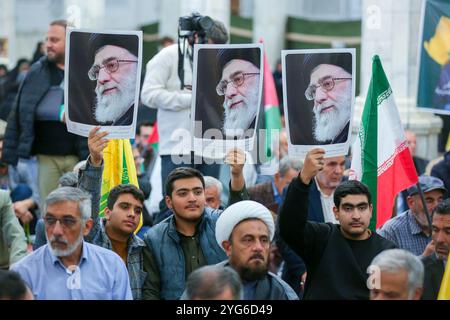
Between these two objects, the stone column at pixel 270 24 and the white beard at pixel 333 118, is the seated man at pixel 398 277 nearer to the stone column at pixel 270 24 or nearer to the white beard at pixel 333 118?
the white beard at pixel 333 118

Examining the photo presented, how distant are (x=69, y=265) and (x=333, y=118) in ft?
7.88

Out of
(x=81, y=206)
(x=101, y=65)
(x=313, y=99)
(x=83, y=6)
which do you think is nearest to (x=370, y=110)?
(x=313, y=99)

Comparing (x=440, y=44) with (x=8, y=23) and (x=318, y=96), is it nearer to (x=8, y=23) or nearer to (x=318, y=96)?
(x=318, y=96)

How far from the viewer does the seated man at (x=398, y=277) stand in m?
7.81

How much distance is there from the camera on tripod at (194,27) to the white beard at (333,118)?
2471 mm

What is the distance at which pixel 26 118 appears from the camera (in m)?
12.7

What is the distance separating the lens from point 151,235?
32.0ft

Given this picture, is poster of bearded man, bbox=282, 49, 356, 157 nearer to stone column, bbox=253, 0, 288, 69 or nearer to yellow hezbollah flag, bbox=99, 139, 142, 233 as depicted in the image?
yellow hezbollah flag, bbox=99, 139, 142, 233

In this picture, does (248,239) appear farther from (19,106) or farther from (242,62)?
(19,106)

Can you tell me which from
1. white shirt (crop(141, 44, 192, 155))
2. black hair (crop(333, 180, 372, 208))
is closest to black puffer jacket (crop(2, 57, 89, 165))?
white shirt (crop(141, 44, 192, 155))

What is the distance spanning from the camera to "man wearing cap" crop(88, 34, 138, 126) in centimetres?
1020

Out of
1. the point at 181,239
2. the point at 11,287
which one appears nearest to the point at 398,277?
the point at 11,287

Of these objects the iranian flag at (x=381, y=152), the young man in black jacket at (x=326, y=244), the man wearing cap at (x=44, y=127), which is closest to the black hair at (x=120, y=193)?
the young man in black jacket at (x=326, y=244)

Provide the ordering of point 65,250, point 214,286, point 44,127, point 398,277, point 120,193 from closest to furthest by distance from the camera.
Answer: point 214,286
point 398,277
point 65,250
point 120,193
point 44,127
